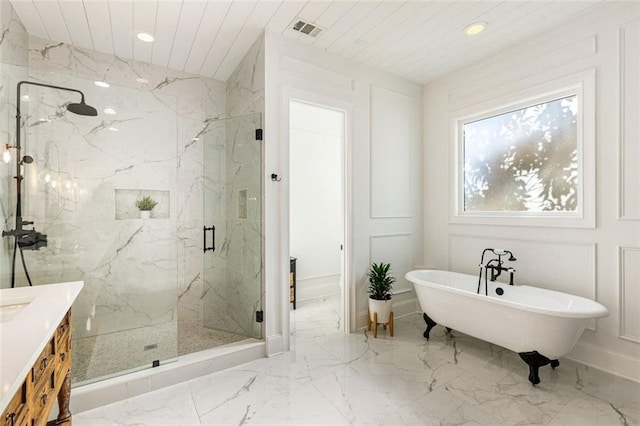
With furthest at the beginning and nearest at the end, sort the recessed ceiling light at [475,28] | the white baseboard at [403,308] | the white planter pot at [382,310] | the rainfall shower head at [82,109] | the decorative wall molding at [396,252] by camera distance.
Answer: the white baseboard at [403,308]
the decorative wall molding at [396,252]
the white planter pot at [382,310]
the recessed ceiling light at [475,28]
the rainfall shower head at [82,109]

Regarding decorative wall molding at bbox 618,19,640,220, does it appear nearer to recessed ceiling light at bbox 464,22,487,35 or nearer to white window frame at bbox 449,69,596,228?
white window frame at bbox 449,69,596,228

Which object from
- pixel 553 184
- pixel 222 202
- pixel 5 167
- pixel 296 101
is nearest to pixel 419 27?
pixel 296 101

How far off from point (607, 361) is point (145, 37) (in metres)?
4.56

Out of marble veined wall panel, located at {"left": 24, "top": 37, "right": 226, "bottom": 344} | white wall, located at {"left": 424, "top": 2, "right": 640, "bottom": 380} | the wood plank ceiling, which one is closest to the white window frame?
white wall, located at {"left": 424, "top": 2, "right": 640, "bottom": 380}

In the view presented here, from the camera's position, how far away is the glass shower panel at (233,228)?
9.14 ft

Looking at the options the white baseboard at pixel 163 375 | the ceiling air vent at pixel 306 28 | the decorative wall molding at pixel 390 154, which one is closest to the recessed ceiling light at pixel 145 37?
the ceiling air vent at pixel 306 28

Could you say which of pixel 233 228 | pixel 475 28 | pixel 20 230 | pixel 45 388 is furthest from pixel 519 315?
pixel 20 230

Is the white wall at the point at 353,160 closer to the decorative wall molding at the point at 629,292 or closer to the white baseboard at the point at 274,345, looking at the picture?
the white baseboard at the point at 274,345

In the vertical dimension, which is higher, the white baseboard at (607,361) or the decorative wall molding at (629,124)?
the decorative wall molding at (629,124)

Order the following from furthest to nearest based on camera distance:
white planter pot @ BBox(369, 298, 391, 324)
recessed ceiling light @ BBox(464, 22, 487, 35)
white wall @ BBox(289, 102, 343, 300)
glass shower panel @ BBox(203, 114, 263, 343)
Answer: white wall @ BBox(289, 102, 343, 300), white planter pot @ BBox(369, 298, 391, 324), glass shower panel @ BBox(203, 114, 263, 343), recessed ceiling light @ BBox(464, 22, 487, 35)

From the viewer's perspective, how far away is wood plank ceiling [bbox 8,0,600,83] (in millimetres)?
2279

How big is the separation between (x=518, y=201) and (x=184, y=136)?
3519 millimetres

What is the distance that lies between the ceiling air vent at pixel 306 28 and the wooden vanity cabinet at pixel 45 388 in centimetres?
253

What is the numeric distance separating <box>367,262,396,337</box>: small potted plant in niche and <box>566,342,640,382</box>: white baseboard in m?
1.49
